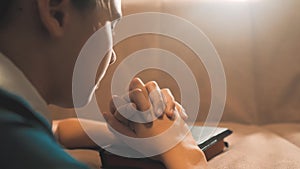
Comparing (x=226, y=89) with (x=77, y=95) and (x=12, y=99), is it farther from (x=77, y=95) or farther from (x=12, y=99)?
(x=12, y=99)

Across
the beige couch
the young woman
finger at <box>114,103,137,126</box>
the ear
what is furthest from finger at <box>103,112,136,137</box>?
the beige couch

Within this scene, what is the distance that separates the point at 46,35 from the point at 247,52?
965 millimetres

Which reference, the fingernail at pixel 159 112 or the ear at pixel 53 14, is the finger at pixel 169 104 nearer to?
the fingernail at pixel 159 112

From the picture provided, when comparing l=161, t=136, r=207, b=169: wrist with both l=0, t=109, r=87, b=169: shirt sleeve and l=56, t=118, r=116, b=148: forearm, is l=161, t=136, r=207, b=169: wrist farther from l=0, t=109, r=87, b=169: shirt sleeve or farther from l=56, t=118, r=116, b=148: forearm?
l=0, t=109, r=87, b=169: shirt sleeve

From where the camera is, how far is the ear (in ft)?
1.66

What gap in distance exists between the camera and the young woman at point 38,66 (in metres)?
0.41

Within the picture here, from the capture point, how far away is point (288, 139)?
1.11 metres

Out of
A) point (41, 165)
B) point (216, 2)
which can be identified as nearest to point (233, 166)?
point (41, 165)

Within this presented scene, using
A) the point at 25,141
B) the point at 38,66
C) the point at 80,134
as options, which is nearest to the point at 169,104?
the point at 80,134

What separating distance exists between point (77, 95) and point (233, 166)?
336mm

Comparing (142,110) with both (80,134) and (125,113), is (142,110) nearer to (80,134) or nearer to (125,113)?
(125,113)

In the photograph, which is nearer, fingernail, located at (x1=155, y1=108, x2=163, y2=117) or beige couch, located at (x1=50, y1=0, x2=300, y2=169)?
fingernail, located at (x1=155, y1=108, x2=163, y2=117)

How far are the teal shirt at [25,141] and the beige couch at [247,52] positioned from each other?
907 millimetres

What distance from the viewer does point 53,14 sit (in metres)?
0.51
